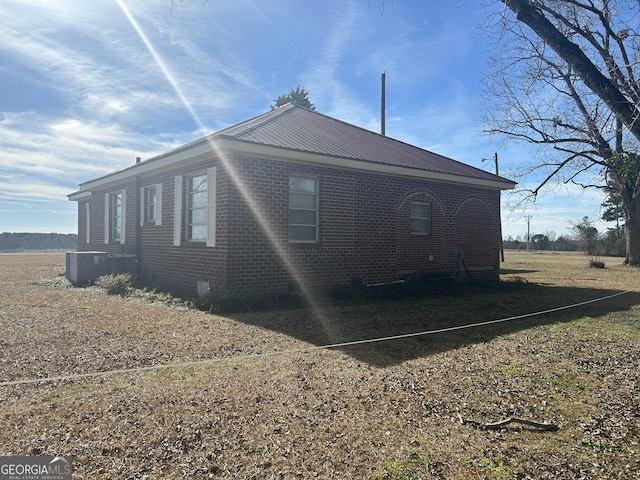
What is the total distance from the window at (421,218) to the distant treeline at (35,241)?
4315cm

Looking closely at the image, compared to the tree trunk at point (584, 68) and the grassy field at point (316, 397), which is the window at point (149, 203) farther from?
the tree trunk at point (584, 68)

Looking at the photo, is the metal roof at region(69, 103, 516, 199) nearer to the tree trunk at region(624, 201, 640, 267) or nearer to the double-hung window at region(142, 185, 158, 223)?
the double-hung window at region(142, 185, 158, 223)

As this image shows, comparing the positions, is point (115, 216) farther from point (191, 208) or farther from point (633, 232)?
point (633, 232)

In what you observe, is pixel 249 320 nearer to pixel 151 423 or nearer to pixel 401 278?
pixel 151 423

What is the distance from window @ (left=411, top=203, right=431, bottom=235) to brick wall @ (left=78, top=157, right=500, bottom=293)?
0.18 meters

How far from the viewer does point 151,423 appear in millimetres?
3273

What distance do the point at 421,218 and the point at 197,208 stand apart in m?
6.52

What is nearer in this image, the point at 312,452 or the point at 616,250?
the point at 312,452

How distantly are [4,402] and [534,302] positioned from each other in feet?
34.8

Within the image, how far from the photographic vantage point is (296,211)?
33.2ft

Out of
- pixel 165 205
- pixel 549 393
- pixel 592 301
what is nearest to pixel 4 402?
pixel 549 393

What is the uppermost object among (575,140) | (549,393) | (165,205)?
(575,140)

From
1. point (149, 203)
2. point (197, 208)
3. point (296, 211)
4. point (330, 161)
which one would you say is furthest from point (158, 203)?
point (330, 161)

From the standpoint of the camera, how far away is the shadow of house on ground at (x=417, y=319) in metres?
5.84
